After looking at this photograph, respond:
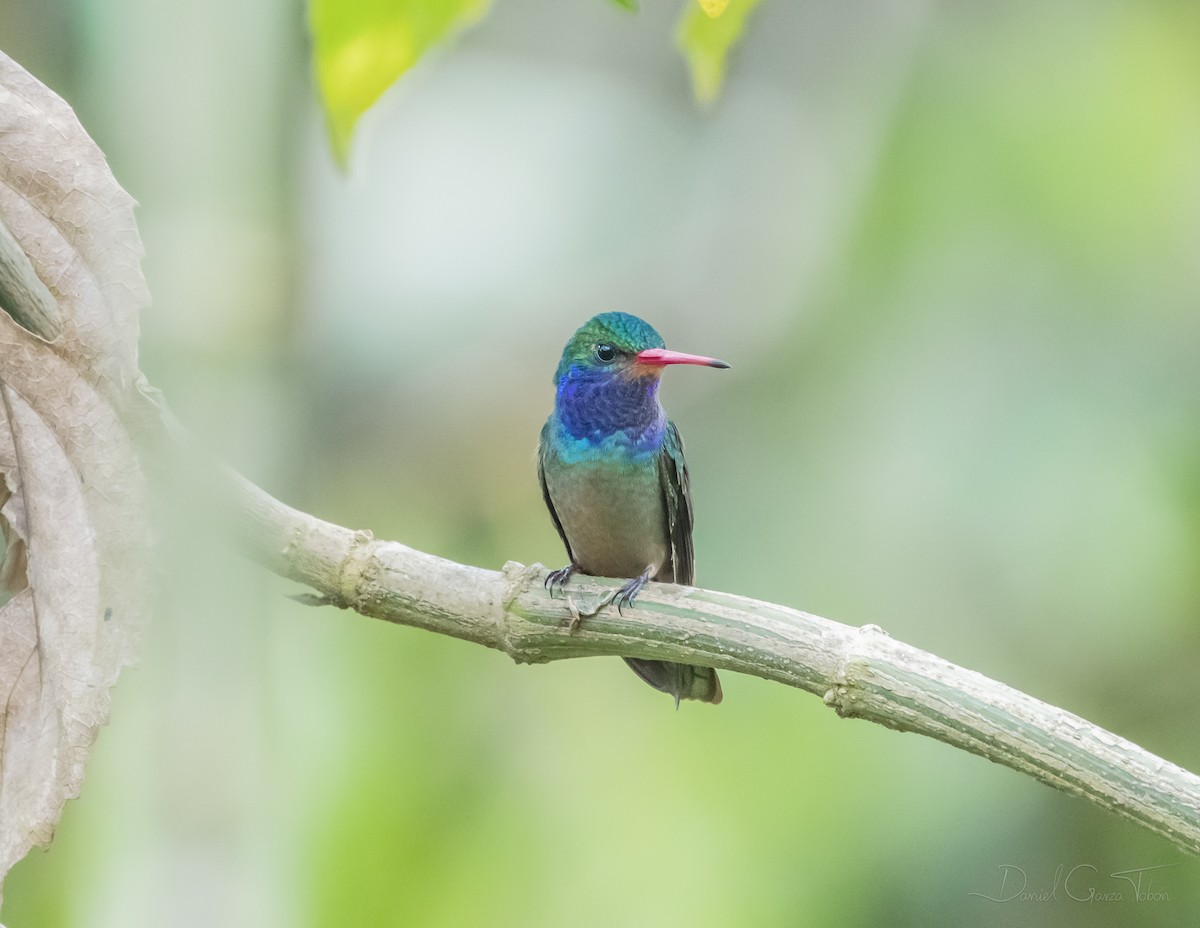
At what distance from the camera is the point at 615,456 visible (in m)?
3.02

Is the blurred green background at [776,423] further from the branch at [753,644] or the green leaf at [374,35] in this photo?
the green leaf at [374,35]

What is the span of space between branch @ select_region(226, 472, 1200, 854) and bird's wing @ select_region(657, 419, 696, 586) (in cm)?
119

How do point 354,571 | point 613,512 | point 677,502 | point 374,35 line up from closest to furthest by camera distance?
point 374,35, point 354,571, point 613,512, point 677,502

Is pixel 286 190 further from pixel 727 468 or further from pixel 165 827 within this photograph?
pixel 727 468

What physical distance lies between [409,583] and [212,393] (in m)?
0.41

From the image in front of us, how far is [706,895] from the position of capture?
11.2ft

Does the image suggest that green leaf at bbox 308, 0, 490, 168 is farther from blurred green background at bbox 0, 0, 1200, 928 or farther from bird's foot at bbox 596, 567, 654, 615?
blurred green background at bbox 0, 0, 1200, 928

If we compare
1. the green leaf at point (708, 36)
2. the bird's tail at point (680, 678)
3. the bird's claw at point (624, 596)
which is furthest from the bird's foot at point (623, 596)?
the green leaf at point (708, 36)

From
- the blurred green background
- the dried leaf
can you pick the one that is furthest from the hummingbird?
the dried leaf

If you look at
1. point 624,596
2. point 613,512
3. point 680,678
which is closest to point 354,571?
point 624,596

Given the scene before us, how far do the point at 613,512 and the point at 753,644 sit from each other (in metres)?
1.43

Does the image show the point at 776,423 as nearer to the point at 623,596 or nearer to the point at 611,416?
the point at 611,416

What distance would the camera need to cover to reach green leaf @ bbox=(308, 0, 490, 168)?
2.98ft

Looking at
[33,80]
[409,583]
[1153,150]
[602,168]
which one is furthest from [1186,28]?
[33,80]
